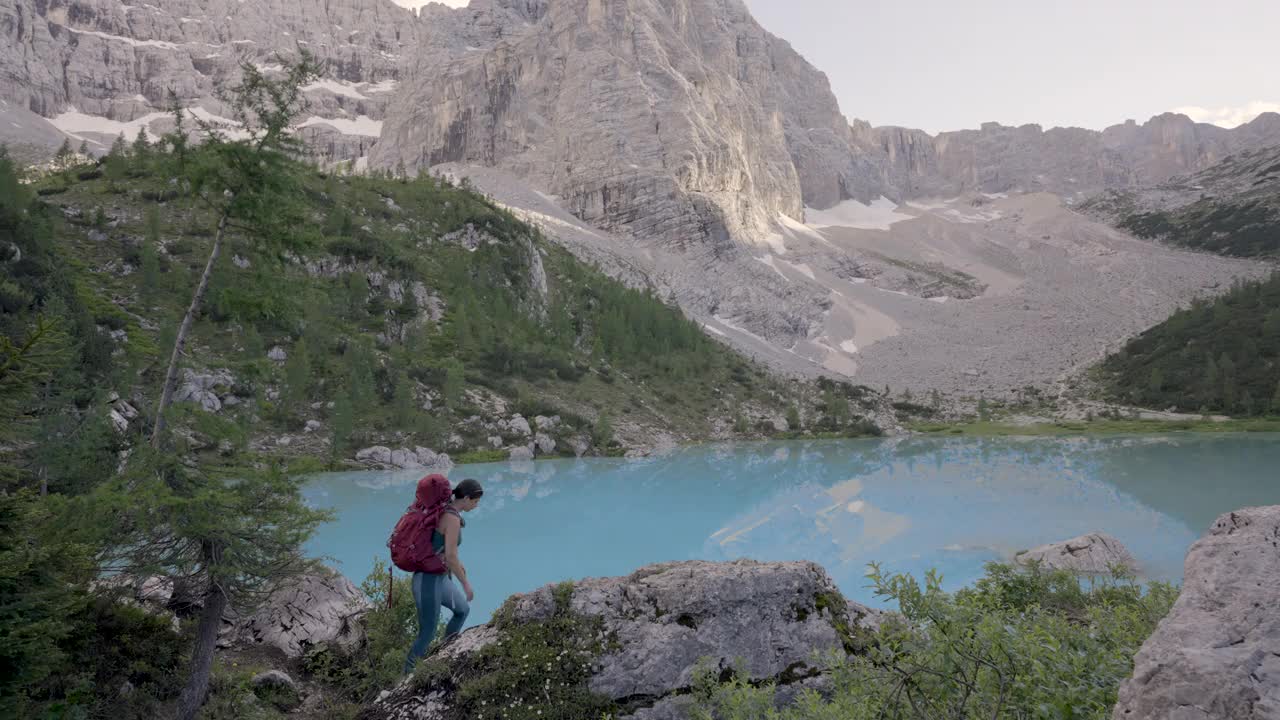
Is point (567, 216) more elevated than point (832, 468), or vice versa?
point (567, 216)

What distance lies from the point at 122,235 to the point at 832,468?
213 ft

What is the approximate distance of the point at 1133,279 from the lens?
485 feet

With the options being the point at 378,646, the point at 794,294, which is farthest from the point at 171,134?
the point at 794,294

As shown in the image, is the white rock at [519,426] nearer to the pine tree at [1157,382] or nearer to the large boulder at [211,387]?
the large boulder at [211,387]

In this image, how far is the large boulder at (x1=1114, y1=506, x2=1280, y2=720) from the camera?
2.21 metres

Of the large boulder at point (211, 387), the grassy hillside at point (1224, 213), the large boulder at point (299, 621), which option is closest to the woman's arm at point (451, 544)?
the large boulder at point (299, 621)

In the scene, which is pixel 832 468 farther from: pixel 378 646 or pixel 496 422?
pixel 378 646

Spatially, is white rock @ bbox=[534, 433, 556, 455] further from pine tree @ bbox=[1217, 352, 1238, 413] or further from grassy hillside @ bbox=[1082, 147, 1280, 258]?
grassy hillside @ bbox=[1082, 147, 1280, 258]

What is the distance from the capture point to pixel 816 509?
3281cm

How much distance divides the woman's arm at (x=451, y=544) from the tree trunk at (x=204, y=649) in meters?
3.13

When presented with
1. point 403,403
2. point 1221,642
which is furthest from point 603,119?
point 1221,642

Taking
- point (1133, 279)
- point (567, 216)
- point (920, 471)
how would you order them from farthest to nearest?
point (1133, 279), point (567, 216), point (920, 471)

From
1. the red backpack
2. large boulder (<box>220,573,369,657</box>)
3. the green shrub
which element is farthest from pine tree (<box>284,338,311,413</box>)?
the green shrub

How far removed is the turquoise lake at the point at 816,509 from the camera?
74.2 ft
